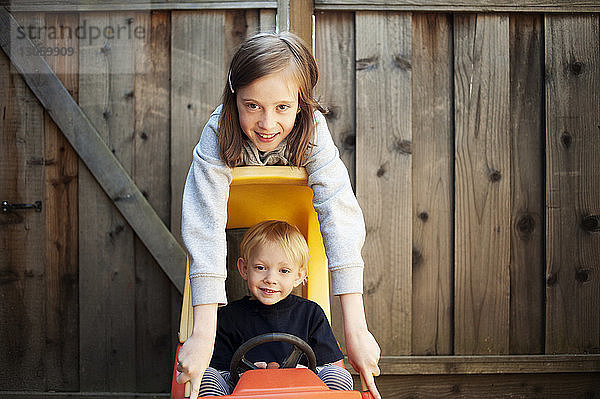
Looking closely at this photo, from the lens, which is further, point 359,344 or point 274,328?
point 274,328

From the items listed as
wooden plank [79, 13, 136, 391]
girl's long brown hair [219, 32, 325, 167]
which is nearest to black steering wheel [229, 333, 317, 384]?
girl's long brown hair [219, 32, 325, 167]

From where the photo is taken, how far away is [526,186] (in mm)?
2887

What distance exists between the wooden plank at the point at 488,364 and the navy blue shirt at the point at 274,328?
750 millimetres

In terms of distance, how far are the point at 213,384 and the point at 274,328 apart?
36cm

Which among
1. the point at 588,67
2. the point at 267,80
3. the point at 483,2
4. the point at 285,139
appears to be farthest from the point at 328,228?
the point at 588,67

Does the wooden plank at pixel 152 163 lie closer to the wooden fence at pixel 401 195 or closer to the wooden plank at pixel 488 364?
the wooden fence at pixel 401 195

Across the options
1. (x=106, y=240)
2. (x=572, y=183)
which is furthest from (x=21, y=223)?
(x=572, y=183)

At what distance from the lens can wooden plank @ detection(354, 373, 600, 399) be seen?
290cm

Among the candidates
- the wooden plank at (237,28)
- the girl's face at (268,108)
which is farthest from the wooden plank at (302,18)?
the girl's face at (268,108)

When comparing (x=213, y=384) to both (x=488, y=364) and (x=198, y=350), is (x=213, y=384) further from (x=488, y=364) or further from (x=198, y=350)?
(x=488, y=364)

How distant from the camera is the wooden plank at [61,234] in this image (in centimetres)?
281

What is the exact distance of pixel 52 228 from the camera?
2836 millimetres

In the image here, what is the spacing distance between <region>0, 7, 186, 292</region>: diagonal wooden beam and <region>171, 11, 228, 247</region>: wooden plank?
0.19 m

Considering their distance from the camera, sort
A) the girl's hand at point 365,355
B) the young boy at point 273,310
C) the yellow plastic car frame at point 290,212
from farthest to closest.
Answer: the yellow plastic car frame at point 290,212 → the young boy at point 273,310 → the girl's hand at point 365,355
